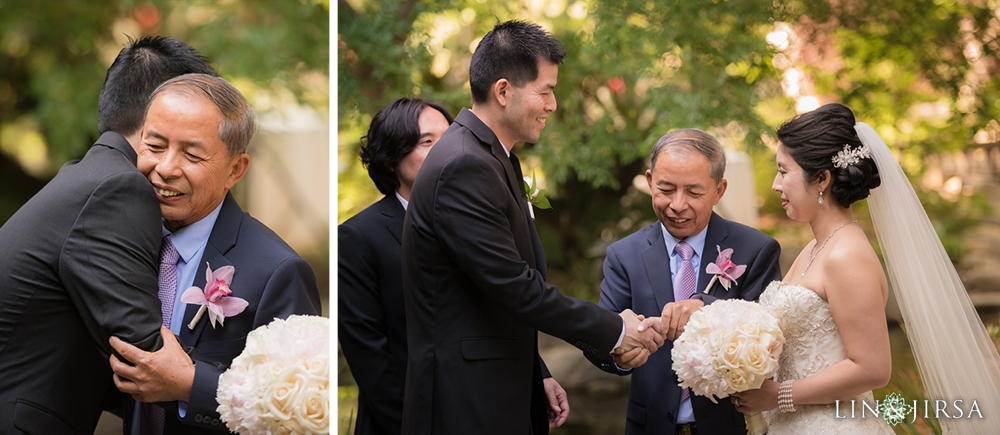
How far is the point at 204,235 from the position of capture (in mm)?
2422

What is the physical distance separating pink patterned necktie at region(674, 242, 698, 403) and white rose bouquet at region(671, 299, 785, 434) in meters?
0.42

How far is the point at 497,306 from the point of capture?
2.49 m

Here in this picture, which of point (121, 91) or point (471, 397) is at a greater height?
point (121, 91)

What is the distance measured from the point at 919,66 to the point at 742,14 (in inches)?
94.5

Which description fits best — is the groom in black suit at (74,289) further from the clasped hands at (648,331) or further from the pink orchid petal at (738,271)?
the pink orchid petal at (738,271)

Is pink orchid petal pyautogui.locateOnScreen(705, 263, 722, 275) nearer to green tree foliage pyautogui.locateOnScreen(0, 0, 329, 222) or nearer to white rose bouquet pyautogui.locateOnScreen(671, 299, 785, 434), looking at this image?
white rose bouquet pyautogui.locateOnScreen(671, 299, 785, 434)

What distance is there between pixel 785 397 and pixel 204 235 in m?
2.27

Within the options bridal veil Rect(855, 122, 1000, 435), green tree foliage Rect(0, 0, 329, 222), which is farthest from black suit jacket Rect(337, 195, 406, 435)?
green tree foliage Rect(0, 0, 329, 222)

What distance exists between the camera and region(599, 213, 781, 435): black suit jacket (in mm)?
2777

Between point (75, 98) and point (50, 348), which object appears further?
point (75, 98)

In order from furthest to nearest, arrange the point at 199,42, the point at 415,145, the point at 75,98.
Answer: the point at 199,42 → the point at 75,98 → the point at 415,145

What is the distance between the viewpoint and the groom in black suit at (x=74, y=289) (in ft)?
6.77

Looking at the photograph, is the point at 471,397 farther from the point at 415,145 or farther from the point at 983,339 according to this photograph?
the point at 983,339

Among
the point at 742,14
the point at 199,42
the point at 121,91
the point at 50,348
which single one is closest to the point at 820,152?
the point at 121,91
